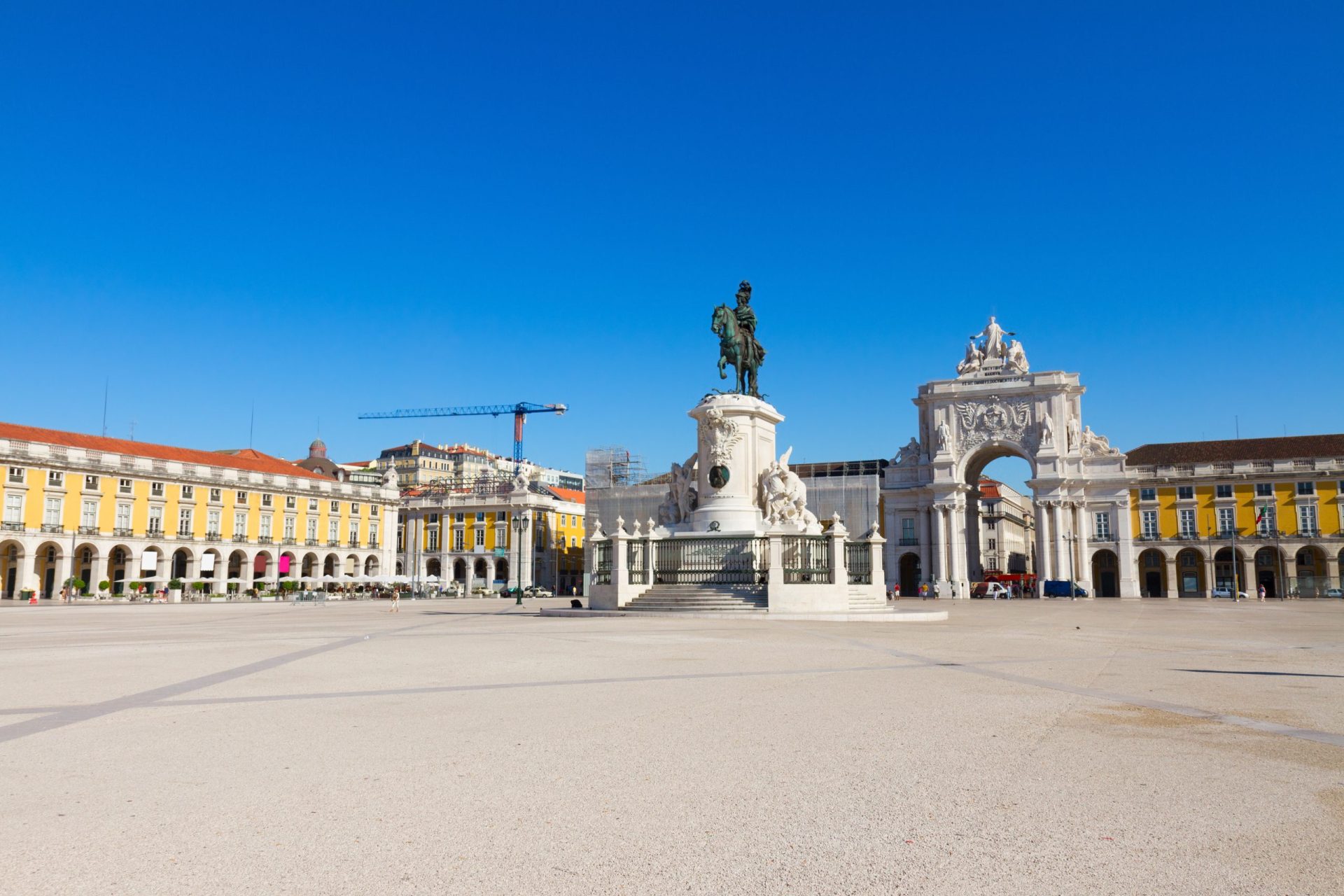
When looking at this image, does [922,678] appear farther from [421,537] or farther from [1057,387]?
[421,537]

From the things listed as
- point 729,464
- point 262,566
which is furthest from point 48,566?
point 729,464

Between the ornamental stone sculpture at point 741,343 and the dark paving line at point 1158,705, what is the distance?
59.2ft

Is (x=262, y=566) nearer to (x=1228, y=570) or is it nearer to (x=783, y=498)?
(x=783, y=498)

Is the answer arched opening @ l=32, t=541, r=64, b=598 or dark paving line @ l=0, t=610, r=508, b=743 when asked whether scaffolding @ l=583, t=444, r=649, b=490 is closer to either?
arched opening @ l=32, t=541, r=64, b=598

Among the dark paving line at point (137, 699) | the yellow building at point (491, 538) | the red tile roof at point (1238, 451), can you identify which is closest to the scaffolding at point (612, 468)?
the yellow building at point (491, 538)

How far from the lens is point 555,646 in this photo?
1527 centimetres

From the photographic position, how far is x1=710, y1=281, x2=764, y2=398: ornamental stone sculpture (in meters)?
30.6

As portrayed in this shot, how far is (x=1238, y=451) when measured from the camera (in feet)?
261

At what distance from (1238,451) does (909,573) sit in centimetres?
2709

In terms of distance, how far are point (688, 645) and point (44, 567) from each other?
63.1 m

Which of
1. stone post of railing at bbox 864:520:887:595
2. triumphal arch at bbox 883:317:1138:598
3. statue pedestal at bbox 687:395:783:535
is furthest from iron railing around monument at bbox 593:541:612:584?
triumphal arch at bbox 883:317:1138:598

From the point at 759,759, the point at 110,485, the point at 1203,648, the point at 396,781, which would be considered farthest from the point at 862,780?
the point at 110,485

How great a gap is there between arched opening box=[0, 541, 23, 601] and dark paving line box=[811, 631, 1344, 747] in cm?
6417

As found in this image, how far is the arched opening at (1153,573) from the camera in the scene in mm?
78062
